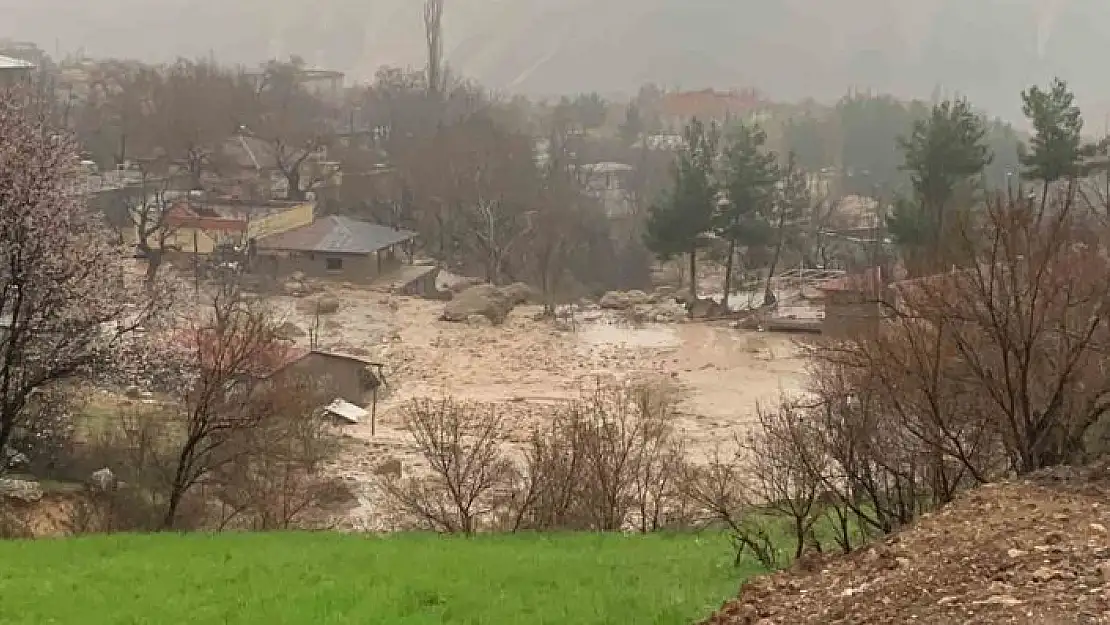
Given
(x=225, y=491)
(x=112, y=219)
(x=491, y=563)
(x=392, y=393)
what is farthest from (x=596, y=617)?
(x=112, y=219)

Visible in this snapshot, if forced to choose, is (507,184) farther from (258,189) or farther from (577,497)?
A: (577,497)

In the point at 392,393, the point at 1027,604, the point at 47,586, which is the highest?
the point at 1027,604

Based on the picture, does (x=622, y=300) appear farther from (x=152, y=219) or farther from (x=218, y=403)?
(x=218, y=403)

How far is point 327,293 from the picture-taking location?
42.2 m

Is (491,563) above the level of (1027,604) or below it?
below

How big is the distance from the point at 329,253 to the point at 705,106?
2897 inches

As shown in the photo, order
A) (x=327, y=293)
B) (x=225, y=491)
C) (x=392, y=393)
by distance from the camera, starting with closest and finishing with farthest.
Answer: (x=225, y=491), (x=392, y=393), (x=327, y=293)

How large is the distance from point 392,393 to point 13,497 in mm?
13340

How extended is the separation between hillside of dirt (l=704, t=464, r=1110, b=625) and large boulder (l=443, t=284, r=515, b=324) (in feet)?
100

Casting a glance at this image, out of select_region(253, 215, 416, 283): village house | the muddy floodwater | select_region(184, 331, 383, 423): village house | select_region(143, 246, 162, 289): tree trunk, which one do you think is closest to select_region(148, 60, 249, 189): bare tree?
select_region(253, 215, 416, 283): village house

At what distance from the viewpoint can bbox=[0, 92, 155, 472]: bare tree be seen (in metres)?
14.7

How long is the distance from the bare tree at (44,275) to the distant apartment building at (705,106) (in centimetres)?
9037

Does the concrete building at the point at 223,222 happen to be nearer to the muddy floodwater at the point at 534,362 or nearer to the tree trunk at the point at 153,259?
the tree trunk at the point at 153,259

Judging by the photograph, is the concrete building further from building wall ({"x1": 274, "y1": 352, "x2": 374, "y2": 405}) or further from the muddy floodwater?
building wall ({"x1": 274, "y1": 352, "x2": 374, "y2": 405})
